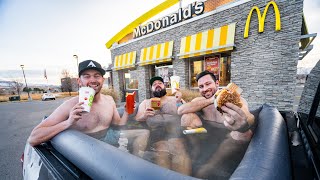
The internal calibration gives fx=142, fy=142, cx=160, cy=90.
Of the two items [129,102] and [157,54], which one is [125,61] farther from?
[129,102]

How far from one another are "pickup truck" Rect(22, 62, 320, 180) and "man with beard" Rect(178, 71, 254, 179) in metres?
0.32

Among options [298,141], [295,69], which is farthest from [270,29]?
[298,141]

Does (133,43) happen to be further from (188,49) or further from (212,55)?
(212,55)

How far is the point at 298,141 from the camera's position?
139 centimetres

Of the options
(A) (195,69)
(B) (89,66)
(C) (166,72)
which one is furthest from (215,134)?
(C) (166,72)

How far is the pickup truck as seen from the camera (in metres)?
0.93

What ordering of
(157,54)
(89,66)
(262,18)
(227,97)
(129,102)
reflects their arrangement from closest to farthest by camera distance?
1. (227,97)
2. (89,66)
3. (129,102)
4. (262,18)
5. (157,54)

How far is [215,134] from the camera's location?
2.77 m

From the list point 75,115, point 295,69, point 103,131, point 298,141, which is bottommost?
point 103,131

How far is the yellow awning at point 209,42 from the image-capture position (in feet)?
18.8

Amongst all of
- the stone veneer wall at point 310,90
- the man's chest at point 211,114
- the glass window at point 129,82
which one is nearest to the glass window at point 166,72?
the glass window at point 129,82

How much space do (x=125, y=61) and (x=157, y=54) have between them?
9.84ft

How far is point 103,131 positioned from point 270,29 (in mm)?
6245

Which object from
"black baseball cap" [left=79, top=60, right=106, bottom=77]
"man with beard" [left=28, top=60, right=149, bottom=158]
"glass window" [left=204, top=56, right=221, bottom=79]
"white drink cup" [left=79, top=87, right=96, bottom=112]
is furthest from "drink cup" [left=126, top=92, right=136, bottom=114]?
"glass window" [left=204, top=56, right=221, bottom=79]
